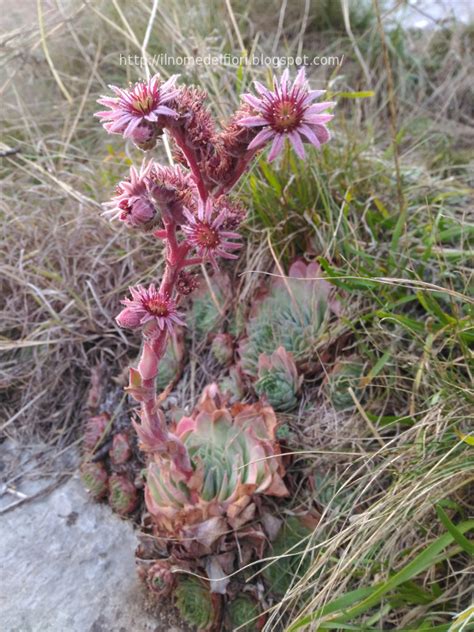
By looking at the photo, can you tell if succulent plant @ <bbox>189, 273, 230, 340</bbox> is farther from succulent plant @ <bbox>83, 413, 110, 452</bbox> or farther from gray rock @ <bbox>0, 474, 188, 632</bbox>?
gray rock @ <bbox>0, 474, 188, 632</bbox>

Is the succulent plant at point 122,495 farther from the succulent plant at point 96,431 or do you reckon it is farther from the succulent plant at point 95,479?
the succulent plant at point 96,431

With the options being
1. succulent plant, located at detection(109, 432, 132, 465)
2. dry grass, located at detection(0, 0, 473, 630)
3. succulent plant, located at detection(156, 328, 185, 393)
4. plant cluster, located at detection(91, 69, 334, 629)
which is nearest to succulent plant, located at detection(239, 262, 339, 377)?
plant cluster, located at detection(91, 69, 334, 629)

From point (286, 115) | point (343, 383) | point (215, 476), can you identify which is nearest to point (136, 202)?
point (286, 115)

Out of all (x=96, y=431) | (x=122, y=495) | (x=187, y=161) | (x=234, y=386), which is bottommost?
(x=122, y=495)

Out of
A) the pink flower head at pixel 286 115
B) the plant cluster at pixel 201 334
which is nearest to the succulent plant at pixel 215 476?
the plant cluster at pixel 201 334

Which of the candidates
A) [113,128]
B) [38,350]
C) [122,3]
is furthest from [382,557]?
[122,3]

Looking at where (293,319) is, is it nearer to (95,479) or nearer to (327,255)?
(327,255)
